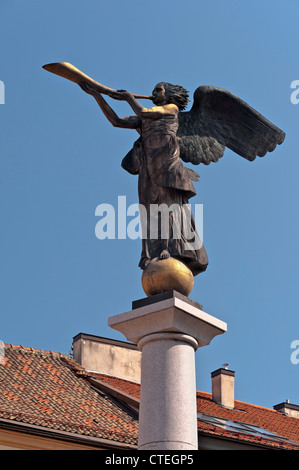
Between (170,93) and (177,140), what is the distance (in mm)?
546

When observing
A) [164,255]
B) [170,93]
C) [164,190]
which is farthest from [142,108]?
[164,255]

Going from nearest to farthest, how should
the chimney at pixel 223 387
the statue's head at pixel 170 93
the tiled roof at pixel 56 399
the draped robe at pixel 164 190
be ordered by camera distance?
the draped robe at pixel 164 190, the statue's head at pixel 170 93, the tiled roof at pixel 56 399, the chimney at pixel 223 387

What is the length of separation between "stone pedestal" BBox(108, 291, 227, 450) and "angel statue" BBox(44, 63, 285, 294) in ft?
2.33

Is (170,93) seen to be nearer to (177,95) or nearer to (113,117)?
(177,95)

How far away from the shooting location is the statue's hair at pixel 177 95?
10.3m

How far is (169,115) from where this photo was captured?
10094mm

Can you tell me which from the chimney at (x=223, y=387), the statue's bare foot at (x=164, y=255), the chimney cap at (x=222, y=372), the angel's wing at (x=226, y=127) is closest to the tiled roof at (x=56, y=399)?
the chimney at (x=223, y=387)

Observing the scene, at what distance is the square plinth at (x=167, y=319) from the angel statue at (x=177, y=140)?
0.59m

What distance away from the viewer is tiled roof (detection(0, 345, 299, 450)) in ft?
63.8

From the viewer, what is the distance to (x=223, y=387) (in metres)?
28.2

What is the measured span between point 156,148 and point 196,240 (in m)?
1.14

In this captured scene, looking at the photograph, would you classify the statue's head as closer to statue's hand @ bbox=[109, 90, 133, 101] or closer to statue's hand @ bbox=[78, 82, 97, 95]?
statue's hand @ bbox=[109, 90, 133, 101]

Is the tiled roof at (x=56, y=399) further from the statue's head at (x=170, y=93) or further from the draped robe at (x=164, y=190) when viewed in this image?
the statue's head at (x=170, y=93)
